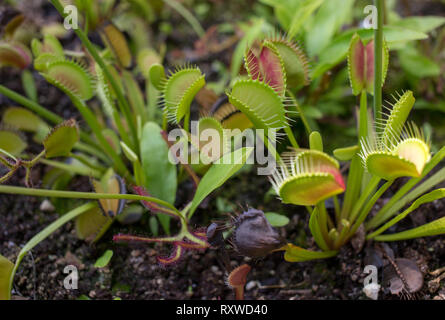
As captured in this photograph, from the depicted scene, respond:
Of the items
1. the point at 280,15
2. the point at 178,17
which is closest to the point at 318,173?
the point at 280,15

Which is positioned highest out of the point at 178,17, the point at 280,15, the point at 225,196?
the point at 178,17

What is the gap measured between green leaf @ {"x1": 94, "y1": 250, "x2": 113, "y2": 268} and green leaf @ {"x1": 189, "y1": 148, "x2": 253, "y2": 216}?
312 millimetres

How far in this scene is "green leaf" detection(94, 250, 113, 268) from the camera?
50.5 inches

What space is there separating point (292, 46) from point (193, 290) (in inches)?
32.2

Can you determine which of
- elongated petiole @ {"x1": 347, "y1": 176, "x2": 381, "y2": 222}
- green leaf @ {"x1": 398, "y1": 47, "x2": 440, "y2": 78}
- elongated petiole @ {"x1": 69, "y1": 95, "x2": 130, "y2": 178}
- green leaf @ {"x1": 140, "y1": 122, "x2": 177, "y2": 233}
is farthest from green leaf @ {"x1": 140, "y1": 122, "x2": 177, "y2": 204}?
green leaf @ {"x1": 398, "y1": 47, "x2": 440, "y2": 78}

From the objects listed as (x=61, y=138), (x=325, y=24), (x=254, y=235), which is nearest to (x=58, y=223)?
(x=61, y=138)

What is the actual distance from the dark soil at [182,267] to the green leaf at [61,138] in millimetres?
334

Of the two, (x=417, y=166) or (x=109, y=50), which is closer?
(x=417, y=166)

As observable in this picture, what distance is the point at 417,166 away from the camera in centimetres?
85

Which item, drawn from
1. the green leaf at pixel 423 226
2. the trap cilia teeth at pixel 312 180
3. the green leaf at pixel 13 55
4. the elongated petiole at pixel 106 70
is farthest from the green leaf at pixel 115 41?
the green leaf at pixel 423 226

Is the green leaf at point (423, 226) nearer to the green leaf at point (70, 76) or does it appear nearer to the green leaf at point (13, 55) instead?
the green leaf at point (70, 76)

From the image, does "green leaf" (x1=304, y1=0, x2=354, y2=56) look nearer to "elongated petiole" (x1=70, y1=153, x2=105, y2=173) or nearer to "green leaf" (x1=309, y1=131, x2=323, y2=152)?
"green leaf" (x1=309, y1=131, x2=323, y2=152)

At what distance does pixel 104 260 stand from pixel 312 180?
750mm
